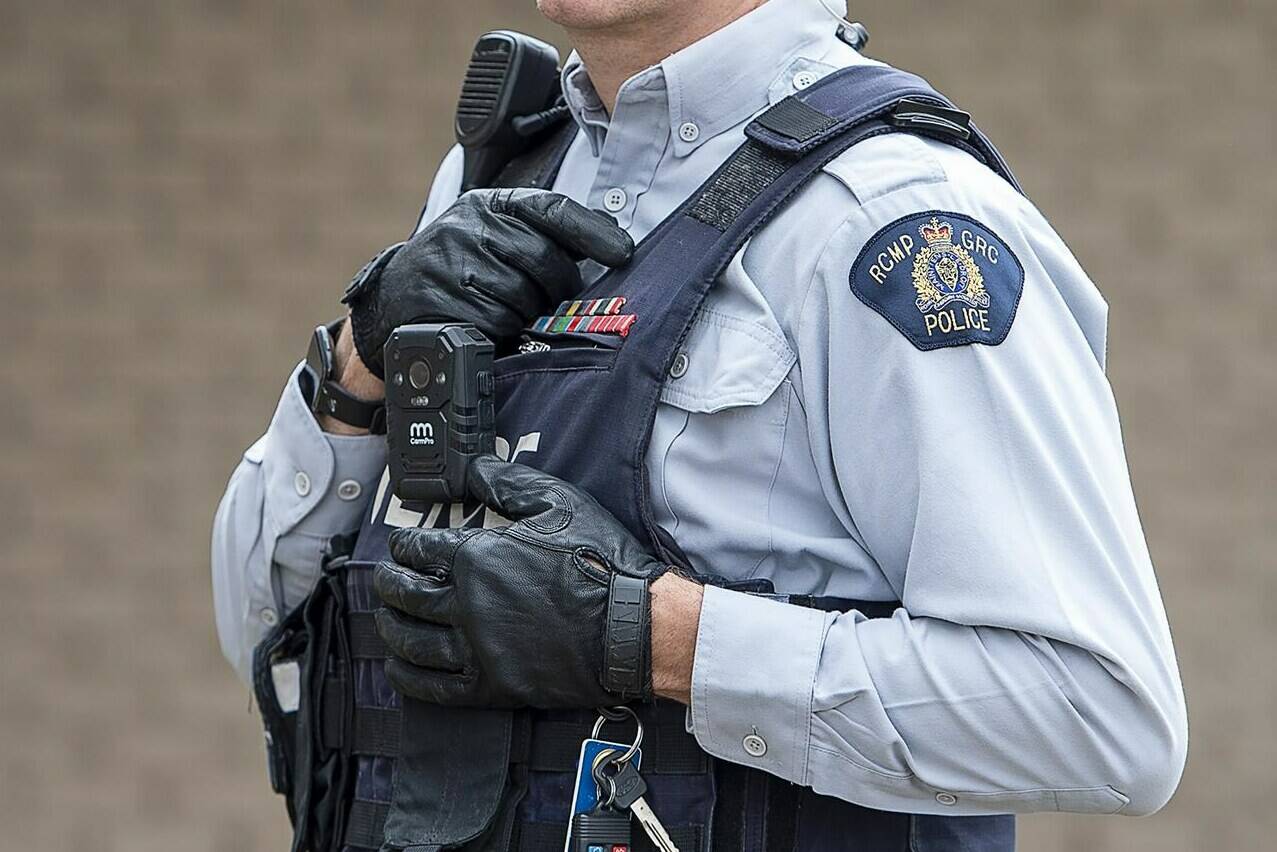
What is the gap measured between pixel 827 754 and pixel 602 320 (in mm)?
384

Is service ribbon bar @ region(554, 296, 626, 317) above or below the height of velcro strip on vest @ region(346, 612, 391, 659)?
above

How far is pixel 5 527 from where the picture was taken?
3414 millimetres

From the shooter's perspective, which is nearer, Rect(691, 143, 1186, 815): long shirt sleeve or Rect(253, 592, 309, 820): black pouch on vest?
Rect(691, 143, 1186, 815): long shirt sleeve

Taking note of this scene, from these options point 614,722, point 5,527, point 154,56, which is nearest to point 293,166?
point 154,56

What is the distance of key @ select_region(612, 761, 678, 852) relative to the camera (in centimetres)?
128

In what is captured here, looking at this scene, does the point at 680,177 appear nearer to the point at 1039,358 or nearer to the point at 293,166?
the point at 1039,358

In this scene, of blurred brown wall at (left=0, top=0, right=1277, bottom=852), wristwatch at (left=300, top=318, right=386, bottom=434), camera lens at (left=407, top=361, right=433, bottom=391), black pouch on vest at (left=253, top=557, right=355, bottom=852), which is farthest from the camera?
blurred brown wall at (left=0, top=0, right=1277, bottom=852)

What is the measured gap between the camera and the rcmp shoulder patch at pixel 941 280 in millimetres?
1226

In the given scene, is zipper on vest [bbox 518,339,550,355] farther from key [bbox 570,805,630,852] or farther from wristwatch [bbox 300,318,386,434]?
key [bbox 570,805,630,852]

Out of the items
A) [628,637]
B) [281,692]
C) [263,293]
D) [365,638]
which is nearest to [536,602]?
[628,637]

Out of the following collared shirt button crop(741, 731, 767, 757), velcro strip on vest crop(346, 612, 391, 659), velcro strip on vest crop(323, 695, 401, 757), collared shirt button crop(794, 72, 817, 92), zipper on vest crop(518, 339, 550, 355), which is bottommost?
velcro strip on vest crop(323, 695, 401, 757)

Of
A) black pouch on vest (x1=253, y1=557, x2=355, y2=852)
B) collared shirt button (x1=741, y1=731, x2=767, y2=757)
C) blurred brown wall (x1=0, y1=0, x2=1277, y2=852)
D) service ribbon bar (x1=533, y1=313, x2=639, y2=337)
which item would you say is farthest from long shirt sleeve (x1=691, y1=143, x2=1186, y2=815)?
blurred brown wall (x1=0, y1=0, x2=1277, y2=852)

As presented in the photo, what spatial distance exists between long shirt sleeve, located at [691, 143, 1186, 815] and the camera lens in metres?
0.32

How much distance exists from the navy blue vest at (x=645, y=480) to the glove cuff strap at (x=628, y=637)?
61mm
